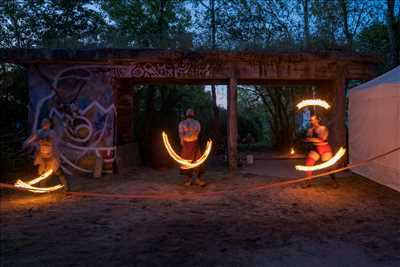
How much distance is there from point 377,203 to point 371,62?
6234 millimetres

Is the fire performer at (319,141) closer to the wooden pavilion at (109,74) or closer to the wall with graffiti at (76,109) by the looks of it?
the wooden pavilion at (109,74)

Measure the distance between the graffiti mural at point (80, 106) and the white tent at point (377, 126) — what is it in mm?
6535

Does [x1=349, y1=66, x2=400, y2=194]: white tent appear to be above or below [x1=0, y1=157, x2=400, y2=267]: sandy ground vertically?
above

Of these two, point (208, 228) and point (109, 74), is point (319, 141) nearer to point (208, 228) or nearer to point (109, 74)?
point (208, 228)

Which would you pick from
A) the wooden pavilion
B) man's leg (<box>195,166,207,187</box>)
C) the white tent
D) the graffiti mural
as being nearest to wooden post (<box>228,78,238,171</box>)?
the wooden pavilion

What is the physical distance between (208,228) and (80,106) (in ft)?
24.4

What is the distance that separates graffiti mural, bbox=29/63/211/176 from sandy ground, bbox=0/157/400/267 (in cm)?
219

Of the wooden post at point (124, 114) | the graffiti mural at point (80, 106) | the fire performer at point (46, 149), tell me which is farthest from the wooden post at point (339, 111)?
the fire performer at point (46, 149)

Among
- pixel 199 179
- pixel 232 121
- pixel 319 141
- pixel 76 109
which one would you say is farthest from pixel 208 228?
pixel 76 109

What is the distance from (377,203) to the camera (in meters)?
8.37

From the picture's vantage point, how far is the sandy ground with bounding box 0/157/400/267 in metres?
5.04

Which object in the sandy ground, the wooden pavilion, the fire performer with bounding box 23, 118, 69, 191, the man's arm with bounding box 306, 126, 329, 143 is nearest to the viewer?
the sandy ground

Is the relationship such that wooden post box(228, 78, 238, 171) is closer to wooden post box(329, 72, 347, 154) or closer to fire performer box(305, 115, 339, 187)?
wooden post box(329, 72, 347, 154)

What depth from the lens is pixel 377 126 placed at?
33.7ft
